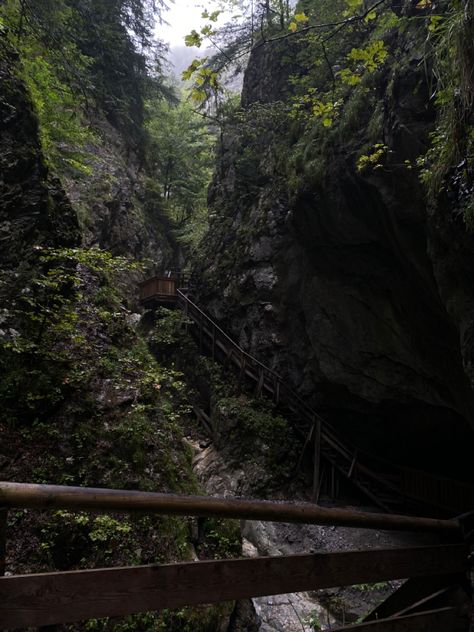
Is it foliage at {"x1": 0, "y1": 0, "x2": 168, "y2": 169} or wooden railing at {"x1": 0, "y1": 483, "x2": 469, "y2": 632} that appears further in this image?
foliage at {"x1": 0, "y1": 0, "x2": 168, "y2": 169}

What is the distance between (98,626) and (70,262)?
5.27 meters

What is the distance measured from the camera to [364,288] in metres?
9.94

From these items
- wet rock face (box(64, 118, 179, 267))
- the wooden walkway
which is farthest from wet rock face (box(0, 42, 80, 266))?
the wooden walkway

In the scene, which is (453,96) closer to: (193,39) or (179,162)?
(193,39)

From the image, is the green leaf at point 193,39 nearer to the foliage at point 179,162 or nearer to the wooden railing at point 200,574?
the wooden railing at point 200,574

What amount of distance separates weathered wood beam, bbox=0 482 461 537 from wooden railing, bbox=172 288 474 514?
8.86m

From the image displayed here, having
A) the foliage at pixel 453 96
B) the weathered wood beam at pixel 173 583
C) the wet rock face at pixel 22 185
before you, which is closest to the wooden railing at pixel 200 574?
the weathered wood beam at pixel 173 583

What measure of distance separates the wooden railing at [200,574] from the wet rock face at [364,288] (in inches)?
136

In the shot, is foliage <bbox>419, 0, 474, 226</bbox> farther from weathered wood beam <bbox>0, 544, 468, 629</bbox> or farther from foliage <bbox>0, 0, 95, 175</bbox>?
foliage <bbox>0, 0, 95, 175</bbox>

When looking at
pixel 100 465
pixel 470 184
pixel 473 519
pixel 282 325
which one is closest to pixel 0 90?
pixel 100 465

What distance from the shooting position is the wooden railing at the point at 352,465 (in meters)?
10.1

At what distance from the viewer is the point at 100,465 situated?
16.6 ft

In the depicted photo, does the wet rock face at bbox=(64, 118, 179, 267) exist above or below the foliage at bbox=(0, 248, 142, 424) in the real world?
above

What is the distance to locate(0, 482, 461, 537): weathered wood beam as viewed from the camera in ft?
4.83
